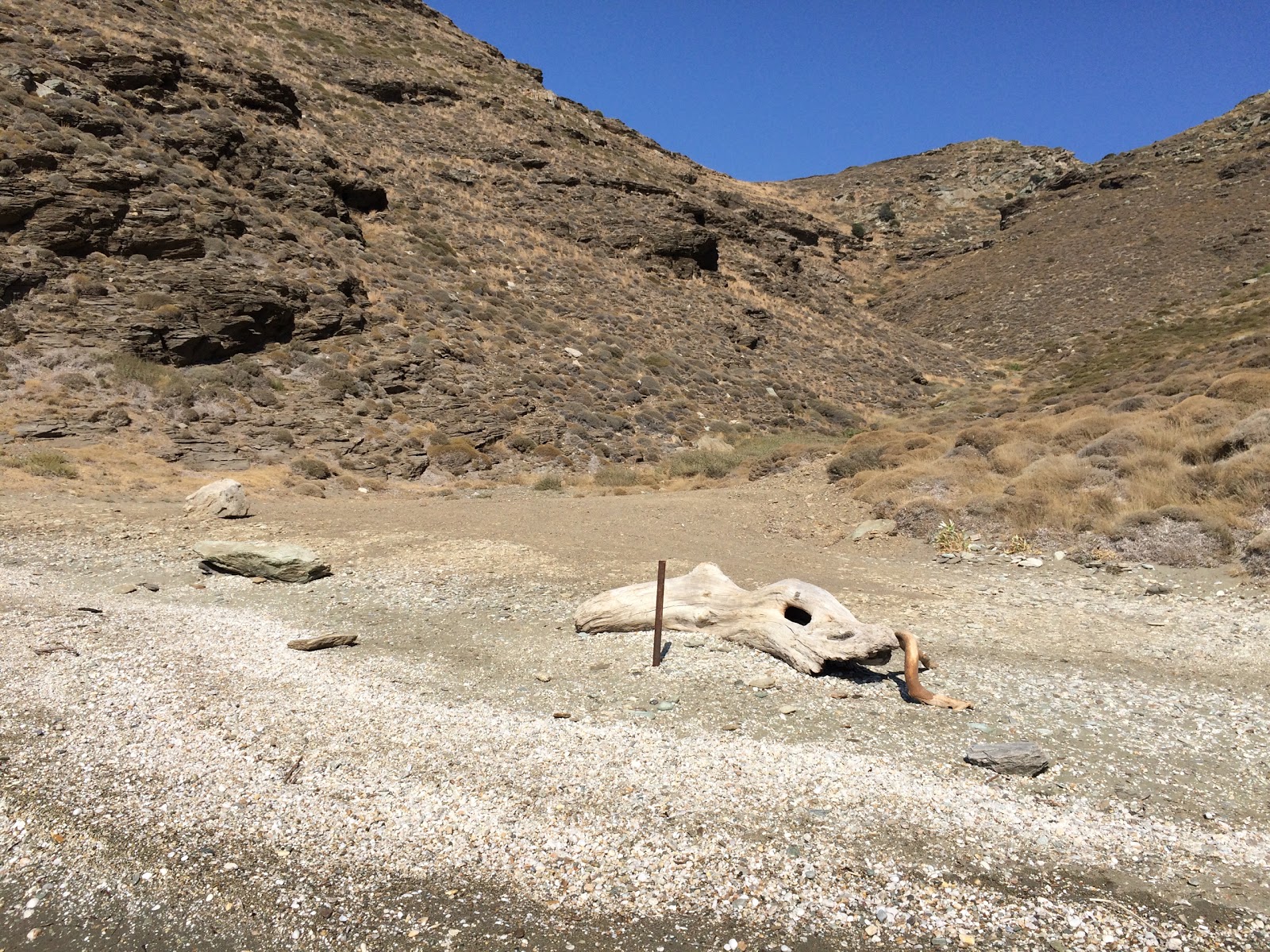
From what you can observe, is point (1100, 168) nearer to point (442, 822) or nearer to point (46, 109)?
point (46, 109)

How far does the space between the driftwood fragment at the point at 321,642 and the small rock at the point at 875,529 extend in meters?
8.81

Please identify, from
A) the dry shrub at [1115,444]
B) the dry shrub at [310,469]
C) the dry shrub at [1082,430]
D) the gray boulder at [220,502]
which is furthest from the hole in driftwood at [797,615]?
the dry shrub at [310,469]

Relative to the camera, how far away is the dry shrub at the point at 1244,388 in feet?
43.4

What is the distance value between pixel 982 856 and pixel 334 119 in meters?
42.6

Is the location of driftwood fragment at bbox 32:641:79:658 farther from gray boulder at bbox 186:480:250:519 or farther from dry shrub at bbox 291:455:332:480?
dry shrub at bbox 291:455:332:480

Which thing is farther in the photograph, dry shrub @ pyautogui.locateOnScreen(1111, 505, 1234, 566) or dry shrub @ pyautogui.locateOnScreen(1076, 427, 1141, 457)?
dry shrub @ pyautogui.locateOnScreen(1076, 427, 1141, 457)

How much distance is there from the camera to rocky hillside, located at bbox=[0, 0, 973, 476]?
1833cm

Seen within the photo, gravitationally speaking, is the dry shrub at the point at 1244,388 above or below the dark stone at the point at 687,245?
below

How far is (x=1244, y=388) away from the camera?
13.7 metres

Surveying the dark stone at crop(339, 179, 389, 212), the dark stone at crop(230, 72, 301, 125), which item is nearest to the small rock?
the dark stone at crop(339, 179, 389, 212)

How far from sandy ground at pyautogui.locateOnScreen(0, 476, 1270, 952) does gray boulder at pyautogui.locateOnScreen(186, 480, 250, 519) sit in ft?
12.3

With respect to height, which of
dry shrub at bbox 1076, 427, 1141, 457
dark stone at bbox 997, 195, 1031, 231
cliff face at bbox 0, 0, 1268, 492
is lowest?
dry shrub at bbox 1076, 427, 1141, 457

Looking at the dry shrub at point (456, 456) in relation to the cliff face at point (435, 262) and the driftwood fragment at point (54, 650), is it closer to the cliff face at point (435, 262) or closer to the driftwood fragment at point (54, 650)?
the cliff face at point (435, 262)

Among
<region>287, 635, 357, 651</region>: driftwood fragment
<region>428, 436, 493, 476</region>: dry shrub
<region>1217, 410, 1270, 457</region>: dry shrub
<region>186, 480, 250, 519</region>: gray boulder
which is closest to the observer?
<region>287, 635, 357, 651</region>: driftwood fragment
